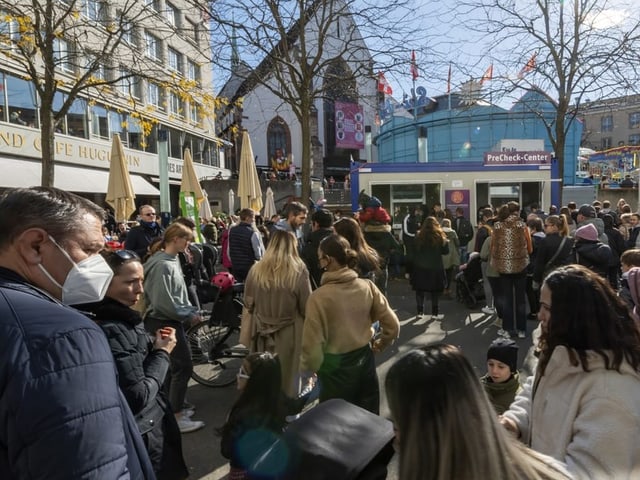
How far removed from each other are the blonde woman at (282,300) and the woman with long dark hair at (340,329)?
540mm

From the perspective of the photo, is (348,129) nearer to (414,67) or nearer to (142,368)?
(414,67)

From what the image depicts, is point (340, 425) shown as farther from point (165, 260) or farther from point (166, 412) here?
point (165, 260)

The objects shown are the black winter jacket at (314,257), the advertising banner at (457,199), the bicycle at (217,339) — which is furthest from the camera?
the advertising banner at (457,199)

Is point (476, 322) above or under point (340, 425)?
under

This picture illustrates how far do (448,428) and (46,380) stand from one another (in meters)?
0.96

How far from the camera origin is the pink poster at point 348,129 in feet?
168

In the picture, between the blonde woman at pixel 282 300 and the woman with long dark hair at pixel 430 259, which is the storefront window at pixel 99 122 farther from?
the blonde woman at pixel 282 300

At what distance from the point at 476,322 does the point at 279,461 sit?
21.7 feet

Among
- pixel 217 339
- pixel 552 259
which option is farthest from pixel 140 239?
pixel 552 259

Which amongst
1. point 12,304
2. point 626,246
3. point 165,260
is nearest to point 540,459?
point 12,304

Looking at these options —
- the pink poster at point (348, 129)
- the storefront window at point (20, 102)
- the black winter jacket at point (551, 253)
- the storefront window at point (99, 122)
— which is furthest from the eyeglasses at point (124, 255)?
the pink poster at point (348, 129)

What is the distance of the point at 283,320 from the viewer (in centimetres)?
368

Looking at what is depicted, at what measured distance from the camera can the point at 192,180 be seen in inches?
460

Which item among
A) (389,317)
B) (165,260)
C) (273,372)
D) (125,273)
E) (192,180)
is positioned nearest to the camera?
(125,273)
